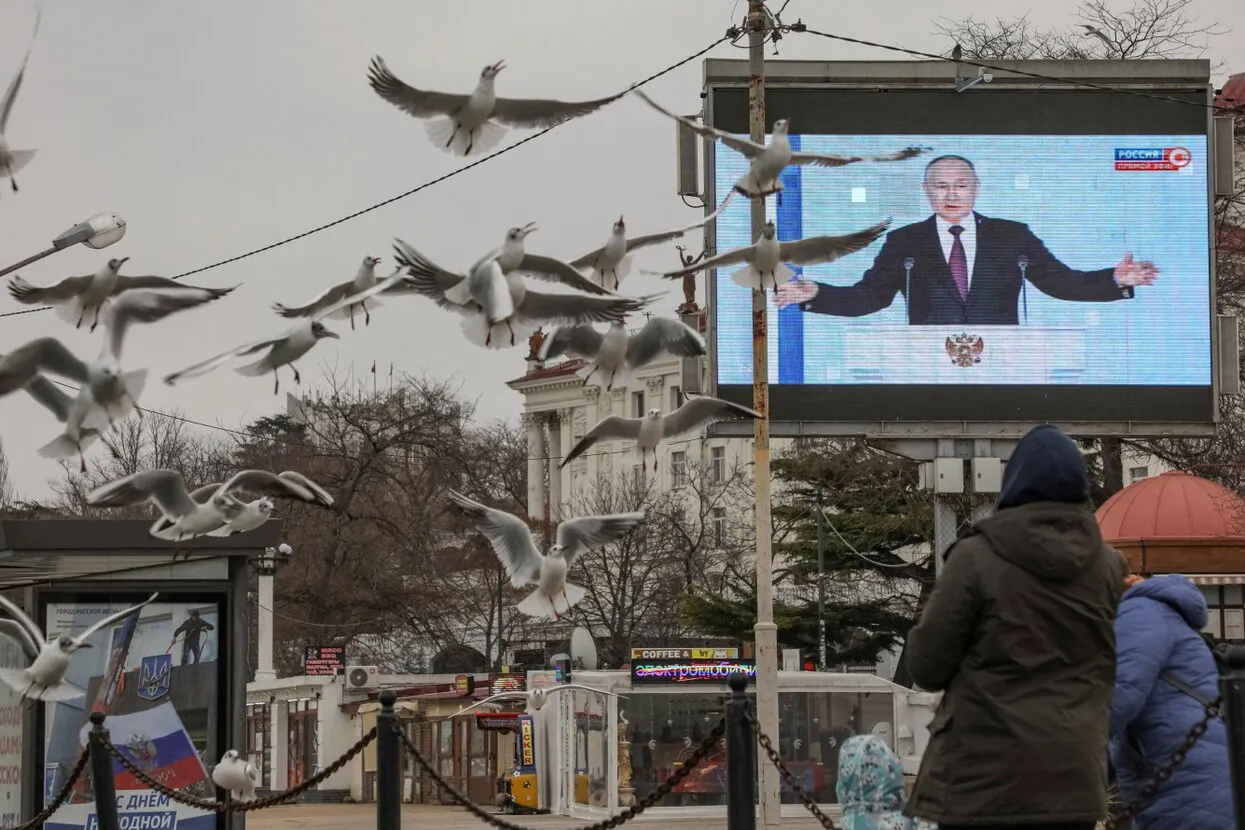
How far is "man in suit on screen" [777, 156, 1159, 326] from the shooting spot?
70.5 feet

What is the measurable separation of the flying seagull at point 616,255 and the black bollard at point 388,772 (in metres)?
2.27

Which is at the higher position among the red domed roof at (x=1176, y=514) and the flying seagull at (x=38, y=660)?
the red domed roof at (x=1176, y=514)

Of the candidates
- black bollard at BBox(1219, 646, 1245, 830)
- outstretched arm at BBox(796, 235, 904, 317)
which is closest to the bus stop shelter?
black bollard at BBox(1219, 646, 1245, 830)

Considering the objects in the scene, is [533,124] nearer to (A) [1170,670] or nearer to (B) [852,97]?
(A) [1170,670]

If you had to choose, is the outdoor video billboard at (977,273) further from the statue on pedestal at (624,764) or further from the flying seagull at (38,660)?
the flying seagull at (38,660)

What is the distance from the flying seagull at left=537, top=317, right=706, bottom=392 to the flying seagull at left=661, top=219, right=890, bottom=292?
0.41 m

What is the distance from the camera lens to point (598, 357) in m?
8.88

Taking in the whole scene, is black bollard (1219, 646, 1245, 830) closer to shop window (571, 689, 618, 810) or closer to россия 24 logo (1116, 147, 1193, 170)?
россия 24 logo (1116, 147, 1193, 170)

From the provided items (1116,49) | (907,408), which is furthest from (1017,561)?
(1116,49)

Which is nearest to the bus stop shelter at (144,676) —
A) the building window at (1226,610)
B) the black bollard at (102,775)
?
the black bollard at (102,775)

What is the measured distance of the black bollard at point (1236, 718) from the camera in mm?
6508

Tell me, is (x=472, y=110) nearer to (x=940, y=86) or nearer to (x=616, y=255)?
(x=616, y=255)

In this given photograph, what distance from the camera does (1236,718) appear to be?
651 centimetres

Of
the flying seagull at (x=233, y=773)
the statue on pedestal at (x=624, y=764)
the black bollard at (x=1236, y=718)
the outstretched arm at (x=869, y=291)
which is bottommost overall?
the statue on pedestal at (x=624, y=764)
